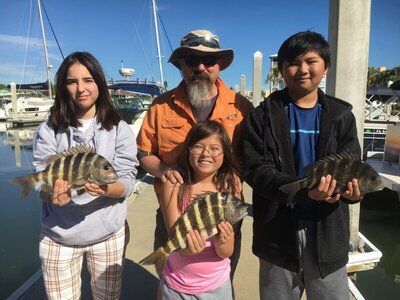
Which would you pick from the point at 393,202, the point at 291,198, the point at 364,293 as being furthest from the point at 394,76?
the point at 291,198

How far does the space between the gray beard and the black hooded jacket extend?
49 centimetres

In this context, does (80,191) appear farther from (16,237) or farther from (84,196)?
(16,237)

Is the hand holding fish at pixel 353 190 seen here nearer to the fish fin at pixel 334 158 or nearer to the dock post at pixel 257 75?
the fish fin at pixel 334 158

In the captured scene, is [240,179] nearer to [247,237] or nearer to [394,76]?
[247,237]

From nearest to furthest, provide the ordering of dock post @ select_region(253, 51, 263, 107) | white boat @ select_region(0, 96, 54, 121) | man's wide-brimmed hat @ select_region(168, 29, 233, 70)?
1. man's wide-brimmed hat @ select_region(168, 29, 233, 70)
2. dock post @ select_region(253, 51, 263, 107)
3. white boat @ select_region(0, 96, 54, 121)

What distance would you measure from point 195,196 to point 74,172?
85 centimetres

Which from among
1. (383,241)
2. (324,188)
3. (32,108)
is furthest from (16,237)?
(32,108)

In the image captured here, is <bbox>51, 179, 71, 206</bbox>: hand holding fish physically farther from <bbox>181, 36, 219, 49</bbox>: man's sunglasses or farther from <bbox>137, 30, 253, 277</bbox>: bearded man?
<bbox>181, 36, 219, 49</bbox>: man's sunglasses

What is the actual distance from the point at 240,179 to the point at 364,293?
3897 millimetres

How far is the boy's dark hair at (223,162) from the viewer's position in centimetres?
261

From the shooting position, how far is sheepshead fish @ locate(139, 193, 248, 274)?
223 cm

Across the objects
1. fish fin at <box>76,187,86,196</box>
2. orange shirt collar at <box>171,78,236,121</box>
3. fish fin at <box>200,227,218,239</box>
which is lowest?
fish fin at <box>200,227,218,239</box>

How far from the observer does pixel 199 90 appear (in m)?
2.85

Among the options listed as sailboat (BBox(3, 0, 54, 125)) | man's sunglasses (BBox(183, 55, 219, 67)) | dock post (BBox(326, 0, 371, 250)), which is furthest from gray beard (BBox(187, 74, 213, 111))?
sailboat (BBox(3, 0, 54, 125))
